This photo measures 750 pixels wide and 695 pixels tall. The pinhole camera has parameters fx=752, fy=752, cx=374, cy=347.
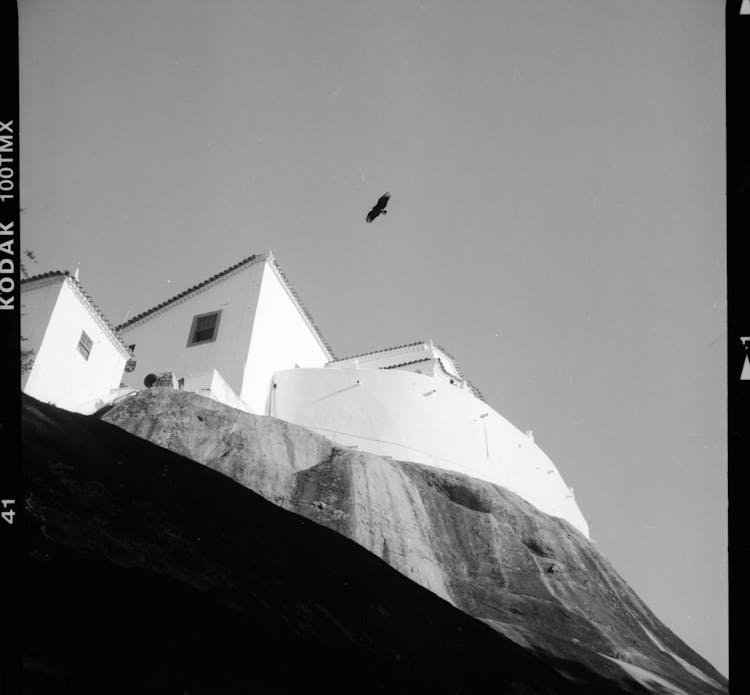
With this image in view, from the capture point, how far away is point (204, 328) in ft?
93.6

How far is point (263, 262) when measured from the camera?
29.2 m

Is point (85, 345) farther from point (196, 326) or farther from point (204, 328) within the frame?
point (196, 326)

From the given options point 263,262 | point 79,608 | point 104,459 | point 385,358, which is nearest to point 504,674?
point 79,608

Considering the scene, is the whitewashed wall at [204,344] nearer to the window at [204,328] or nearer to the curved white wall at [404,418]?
the window at [204,328]

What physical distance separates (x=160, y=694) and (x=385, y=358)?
28268 millimetres

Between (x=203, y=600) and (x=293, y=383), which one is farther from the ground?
(x=293, y=383)

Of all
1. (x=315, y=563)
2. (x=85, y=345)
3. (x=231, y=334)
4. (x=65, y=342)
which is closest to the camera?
(x=315, y=563)

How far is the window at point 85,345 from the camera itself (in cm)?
2223

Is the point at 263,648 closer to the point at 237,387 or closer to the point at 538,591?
the point at 538,591

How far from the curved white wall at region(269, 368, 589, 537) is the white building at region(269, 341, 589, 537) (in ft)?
0.12

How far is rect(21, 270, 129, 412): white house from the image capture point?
20.6 meters

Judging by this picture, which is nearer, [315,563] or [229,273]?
[315,563]

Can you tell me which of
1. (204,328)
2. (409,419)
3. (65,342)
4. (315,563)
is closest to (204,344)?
(204,328)

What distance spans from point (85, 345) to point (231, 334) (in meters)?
6.09
